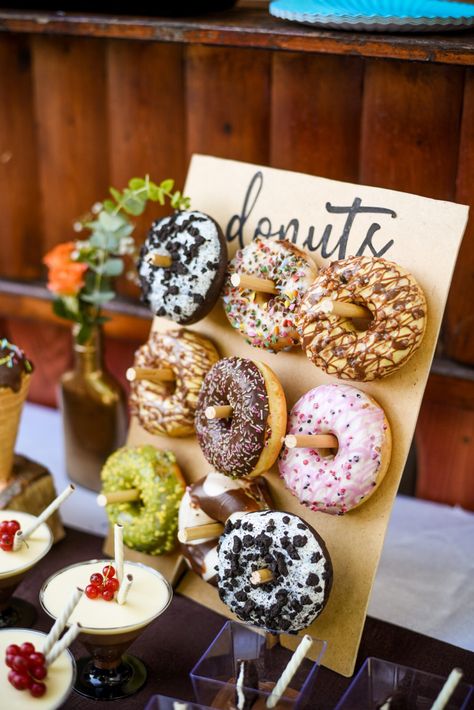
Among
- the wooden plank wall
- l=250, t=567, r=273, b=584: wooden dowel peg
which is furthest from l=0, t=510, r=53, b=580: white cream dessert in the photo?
the wooden plank wall

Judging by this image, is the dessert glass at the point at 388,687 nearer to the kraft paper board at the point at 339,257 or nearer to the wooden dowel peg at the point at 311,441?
the kraft paper board at the point at 339,257

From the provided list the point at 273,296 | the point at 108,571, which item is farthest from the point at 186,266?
the point at 108,571

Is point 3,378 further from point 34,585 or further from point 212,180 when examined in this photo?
point 212,180

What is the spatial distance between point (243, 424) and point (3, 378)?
436mm

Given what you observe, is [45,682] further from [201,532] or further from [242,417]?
[242,417]

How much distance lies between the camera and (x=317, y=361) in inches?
48.3

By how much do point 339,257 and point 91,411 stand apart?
664 millimetres

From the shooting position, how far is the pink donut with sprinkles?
1185 mm

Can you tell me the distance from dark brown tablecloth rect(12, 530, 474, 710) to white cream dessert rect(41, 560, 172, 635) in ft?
0.43

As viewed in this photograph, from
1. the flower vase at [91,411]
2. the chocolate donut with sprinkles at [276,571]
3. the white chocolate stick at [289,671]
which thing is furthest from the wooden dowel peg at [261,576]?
the flower vase at [91,411]

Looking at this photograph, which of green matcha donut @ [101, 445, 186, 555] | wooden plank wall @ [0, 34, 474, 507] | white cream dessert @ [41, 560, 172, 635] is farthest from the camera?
wooden plank wall @ [0, 34, 474, 507]

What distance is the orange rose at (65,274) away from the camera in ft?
5.28

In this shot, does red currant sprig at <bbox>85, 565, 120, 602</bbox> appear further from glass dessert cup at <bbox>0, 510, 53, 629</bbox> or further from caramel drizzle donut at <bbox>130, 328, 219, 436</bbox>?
caramel drizzle donut at <bbox>130, 328, 219, 436</bbox>

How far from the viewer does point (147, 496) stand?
1393 mm
